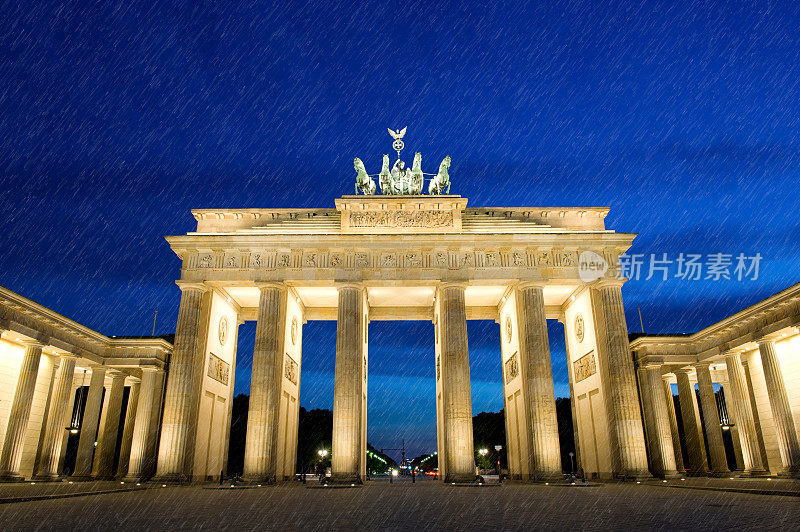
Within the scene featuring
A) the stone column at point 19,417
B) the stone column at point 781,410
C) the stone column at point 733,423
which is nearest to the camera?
the stone column at point 781,410

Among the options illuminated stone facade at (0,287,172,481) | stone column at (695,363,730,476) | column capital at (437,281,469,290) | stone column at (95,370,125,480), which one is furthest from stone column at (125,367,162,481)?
stone column at (695,363,730,476)

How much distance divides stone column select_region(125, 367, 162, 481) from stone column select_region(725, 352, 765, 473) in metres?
32.4

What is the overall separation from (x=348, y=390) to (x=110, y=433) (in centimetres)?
1611

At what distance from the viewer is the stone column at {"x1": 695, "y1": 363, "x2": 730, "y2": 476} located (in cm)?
3062

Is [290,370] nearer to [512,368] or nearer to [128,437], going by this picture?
[128,437]

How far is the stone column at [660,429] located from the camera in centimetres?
2855

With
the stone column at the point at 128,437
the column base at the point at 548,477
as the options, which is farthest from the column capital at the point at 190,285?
the column base at the point at 548,477

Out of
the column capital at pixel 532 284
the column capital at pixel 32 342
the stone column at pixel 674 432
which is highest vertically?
the column capital at pixel 532 284

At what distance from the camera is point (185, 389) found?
94.8 feet

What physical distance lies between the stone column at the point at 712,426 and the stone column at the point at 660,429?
2.80m

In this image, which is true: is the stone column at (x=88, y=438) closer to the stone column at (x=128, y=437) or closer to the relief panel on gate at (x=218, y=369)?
the stone column at (x=128, y=437)

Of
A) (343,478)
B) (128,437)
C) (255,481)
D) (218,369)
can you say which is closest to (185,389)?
(218,369)

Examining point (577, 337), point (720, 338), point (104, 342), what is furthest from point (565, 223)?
point (104, 342)

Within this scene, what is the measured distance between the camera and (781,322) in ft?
80.6
